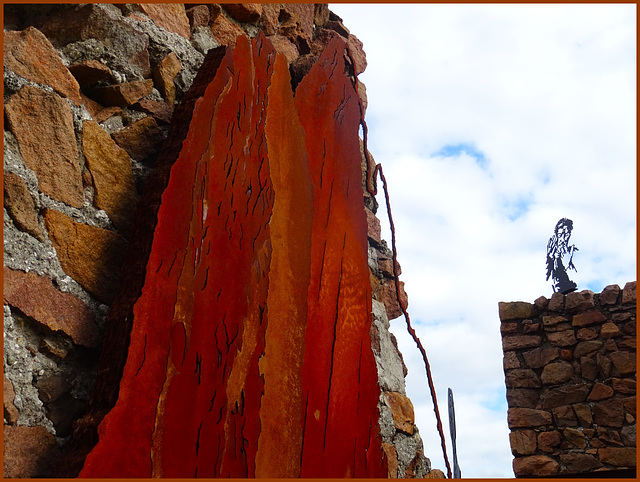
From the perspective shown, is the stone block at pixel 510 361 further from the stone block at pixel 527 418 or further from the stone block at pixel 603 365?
the stone block at pixel 603 365

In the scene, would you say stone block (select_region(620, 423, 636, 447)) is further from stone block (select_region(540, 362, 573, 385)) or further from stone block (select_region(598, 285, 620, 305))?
stone block (select_region(598, 285, 620, 305))

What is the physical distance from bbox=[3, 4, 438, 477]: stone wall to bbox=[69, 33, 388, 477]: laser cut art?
0.07m

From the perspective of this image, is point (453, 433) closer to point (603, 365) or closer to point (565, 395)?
point (565, 395)

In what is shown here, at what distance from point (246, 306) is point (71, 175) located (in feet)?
1.21

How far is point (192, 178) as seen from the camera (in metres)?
1.04

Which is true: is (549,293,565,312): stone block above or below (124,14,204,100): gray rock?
above

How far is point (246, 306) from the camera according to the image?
1025mm

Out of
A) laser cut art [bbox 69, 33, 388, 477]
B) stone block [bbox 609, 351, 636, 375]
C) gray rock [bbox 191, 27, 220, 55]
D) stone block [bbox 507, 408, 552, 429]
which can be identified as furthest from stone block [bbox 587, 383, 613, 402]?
gray rock [bbox 191, 27, 220, 55]

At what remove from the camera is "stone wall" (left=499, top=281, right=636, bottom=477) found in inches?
161

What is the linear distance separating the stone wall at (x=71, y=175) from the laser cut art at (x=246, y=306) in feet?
0.22

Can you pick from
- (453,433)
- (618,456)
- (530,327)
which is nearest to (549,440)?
(618,456)

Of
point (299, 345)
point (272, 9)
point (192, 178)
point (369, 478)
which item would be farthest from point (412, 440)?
point (272, 9)

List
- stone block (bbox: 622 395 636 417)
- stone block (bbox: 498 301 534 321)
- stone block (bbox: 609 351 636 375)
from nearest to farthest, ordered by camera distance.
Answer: stone block (bbox: 622 395 636 417) → stone block (bbox: 609 351 636 375) → stone block (bbox: 498 301 534 321)

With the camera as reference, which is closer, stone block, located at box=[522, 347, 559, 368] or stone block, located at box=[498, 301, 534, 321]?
stone block, located at box=[522, 347, 559, 368]
